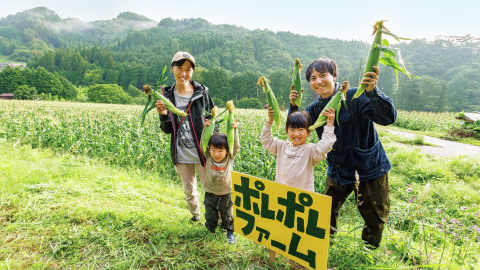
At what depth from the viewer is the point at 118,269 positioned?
216 centimetres

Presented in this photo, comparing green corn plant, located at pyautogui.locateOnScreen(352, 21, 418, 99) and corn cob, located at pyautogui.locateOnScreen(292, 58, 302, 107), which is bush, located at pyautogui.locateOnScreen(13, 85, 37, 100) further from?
green corn plant, located at pyautogui.locateOnScreen(352, 21, 418, 99)

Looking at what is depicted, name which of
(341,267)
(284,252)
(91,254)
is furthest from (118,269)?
(341,267)

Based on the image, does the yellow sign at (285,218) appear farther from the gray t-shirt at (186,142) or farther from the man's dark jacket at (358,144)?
the gray t-shirt at (186,142)

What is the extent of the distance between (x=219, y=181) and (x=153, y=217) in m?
1.25

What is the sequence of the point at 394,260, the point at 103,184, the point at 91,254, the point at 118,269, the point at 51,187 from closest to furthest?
the point at 394,260 → the point at 118,269 → the point at 91,254 → the point at 51,187 → the point at 103,184

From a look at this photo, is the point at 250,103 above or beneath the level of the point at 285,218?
above

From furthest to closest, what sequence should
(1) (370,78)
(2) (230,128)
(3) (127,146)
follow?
1. (3) (127,146)
2. (2) (230,128)
3. (1) (370,78)

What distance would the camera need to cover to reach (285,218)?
6.35ft

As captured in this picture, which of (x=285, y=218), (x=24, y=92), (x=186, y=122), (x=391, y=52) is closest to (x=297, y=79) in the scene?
(x=391, y=52)

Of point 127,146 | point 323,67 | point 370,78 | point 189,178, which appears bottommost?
point 127,146

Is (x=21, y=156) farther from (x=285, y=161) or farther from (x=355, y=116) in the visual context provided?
(x=355, y=116)

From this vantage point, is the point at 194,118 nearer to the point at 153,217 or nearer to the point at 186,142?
the point at 186,142

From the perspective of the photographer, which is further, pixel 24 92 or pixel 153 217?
pixel 24 92

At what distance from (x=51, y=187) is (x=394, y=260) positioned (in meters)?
4.73
